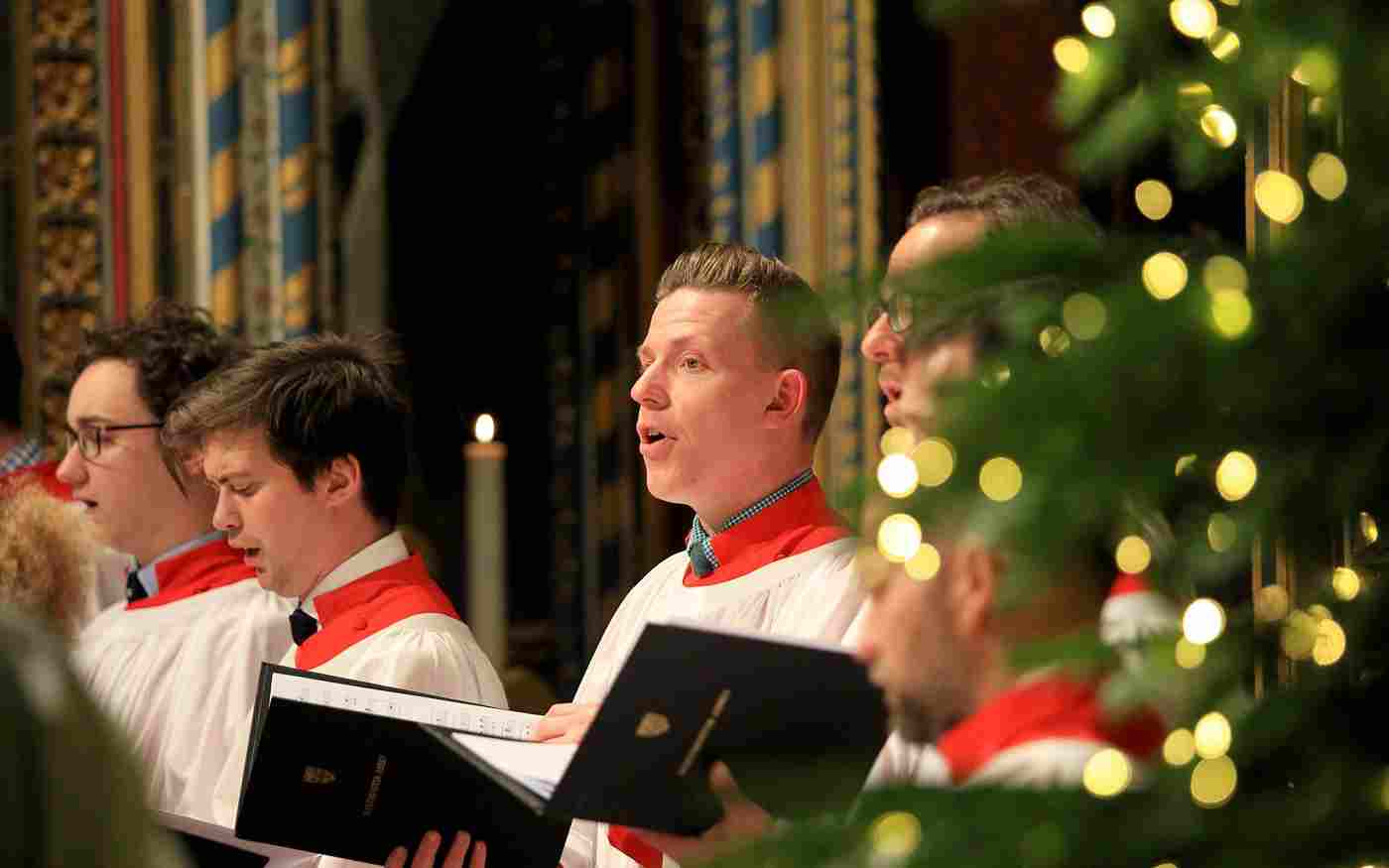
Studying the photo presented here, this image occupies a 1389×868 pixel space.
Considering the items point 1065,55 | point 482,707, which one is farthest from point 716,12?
point 1065,55

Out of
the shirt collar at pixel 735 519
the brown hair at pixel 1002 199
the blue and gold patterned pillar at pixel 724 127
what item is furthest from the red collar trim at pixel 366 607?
the blue and gold patterned pillar at pixel 724 127

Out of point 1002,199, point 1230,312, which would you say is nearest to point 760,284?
point 1002,199

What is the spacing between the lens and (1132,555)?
973 millimetres

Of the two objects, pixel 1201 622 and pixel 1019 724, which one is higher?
pixel 1201 622

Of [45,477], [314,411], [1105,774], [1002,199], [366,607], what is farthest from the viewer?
[45,477]

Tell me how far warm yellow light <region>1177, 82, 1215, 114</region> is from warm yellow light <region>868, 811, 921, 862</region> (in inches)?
15.4

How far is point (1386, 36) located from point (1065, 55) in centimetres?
17

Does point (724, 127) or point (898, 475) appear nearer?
point (898, 475)

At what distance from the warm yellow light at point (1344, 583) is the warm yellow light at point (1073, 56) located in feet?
0.97

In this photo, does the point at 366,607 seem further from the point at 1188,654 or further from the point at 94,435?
the point at 1188,654

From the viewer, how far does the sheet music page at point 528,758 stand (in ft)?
7.54

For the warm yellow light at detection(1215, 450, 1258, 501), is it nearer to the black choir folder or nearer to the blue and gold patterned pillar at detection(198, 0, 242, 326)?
the black choir folder

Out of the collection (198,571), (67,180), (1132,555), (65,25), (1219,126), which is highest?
(65,25)

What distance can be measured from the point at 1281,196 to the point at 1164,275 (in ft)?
0.28
